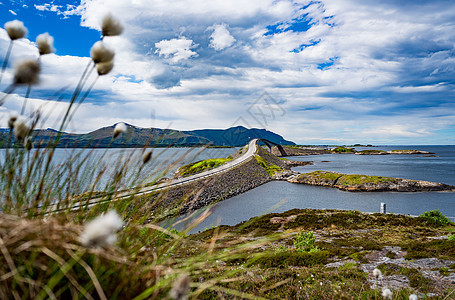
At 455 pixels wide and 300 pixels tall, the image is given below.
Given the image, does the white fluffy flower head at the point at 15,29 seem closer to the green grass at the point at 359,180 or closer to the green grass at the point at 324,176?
the green grass at the point at 359,180

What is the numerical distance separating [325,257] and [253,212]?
20.3 meters

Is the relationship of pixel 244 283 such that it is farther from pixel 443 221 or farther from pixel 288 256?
pixel 443 221

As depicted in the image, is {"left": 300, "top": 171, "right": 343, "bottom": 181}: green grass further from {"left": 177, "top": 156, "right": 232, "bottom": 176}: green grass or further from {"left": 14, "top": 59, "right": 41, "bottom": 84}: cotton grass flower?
{"left": 14, "top": 59, "right": 41, "bottom": 84}: cotton grass flower

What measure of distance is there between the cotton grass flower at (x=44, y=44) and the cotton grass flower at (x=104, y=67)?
1.90 feet

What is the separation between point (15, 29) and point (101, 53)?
0.87 meters

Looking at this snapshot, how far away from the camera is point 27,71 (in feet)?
5.83

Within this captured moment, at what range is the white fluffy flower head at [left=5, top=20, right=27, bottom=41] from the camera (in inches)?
79.7

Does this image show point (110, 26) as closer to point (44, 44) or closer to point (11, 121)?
point (44, 44)

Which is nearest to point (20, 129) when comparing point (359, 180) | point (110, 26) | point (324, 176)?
point (110, 26)

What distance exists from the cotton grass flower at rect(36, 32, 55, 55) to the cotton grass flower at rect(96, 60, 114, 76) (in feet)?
1.90

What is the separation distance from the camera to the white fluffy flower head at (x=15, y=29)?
2.02 m

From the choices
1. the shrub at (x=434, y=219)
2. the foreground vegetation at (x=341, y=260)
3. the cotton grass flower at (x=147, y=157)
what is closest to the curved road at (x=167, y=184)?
the cotton grass flower at (x=147, y=157)

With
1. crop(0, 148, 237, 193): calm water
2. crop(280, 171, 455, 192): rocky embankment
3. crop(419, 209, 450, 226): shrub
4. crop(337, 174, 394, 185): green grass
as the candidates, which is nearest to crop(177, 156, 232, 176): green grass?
crop(0, 148, 237, 193): calm water

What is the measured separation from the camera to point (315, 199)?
39250 millimetres
